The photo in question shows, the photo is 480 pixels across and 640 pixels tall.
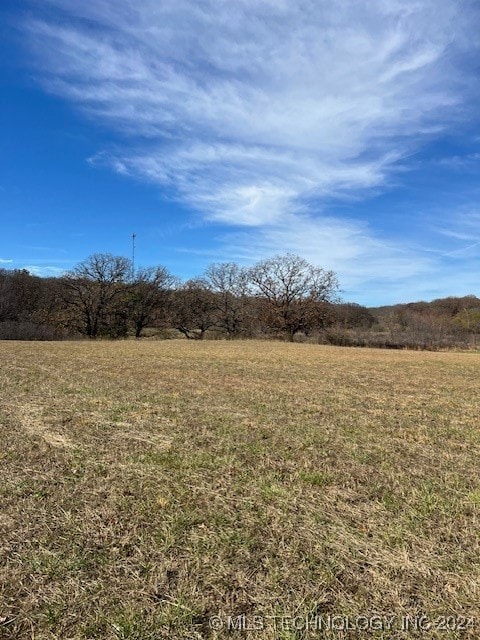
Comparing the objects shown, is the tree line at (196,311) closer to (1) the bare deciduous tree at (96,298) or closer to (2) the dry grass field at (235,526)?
(1) the bare deciduous tree at (96,298)

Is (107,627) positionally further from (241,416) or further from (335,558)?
(241,416)

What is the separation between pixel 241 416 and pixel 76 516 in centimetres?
427

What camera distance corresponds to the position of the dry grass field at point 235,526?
7.71 feet

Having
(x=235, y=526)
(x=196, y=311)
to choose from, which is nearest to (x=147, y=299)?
(x=196, y=311)

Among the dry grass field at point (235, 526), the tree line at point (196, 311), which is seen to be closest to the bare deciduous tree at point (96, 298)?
the tree line at point (196, 311)

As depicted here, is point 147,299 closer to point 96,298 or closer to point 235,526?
point 96,298

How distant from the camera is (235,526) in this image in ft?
11.0

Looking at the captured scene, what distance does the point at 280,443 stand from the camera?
19.1ft

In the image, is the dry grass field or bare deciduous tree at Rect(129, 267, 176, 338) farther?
bare deciduous tree at Rect(129, 267, 176, 338)

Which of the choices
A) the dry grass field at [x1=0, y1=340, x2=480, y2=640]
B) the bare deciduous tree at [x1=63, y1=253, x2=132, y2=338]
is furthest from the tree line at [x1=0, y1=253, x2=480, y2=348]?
the dry grass field at [x1=0, y1=340, x2=480, y2=640]

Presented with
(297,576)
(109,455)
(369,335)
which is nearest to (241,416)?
(109,455)

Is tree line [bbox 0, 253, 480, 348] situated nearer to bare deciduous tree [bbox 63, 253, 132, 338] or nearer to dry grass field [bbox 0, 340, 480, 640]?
bare deciduous tree [bbox 63, 253, 132, 338]

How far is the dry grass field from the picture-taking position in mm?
2350

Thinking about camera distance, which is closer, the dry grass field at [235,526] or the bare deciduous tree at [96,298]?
the dry grass field at [235,526]
